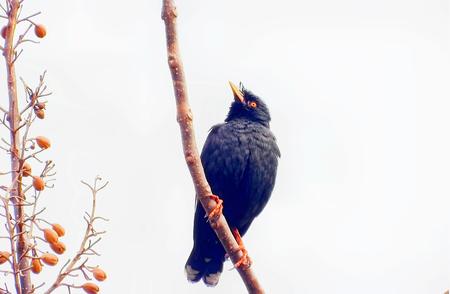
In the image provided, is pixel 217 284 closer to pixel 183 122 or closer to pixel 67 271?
pixel 183 122

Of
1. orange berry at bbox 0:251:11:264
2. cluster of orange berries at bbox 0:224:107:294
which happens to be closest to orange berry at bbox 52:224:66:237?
cluster of orange berries at bbox 0:224:107:294

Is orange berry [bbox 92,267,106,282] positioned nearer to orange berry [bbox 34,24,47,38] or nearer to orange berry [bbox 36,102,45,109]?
orange berry [bbox 36,102,45,109]

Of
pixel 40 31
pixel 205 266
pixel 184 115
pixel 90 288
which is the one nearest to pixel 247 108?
pixel 205 266

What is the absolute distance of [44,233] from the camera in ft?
10.7

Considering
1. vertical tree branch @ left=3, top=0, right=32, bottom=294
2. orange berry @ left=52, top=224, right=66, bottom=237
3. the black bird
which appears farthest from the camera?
the black bird

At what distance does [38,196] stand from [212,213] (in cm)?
190

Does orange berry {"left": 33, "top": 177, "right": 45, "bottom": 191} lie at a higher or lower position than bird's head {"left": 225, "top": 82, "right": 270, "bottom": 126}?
lower

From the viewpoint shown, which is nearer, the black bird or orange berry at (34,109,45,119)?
orange berry at (34,109,45,119)

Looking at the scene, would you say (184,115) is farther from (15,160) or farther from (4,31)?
(15,160)

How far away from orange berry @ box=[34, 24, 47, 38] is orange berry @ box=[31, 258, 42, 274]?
51.1 inches

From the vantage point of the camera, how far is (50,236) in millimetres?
3229

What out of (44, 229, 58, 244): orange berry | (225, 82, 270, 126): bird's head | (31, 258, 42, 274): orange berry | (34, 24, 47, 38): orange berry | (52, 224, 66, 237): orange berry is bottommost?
(31, 258, 42, 274): orange berry

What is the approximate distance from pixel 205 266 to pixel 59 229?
412cm

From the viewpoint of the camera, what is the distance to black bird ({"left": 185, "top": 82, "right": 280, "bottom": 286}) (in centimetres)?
699
